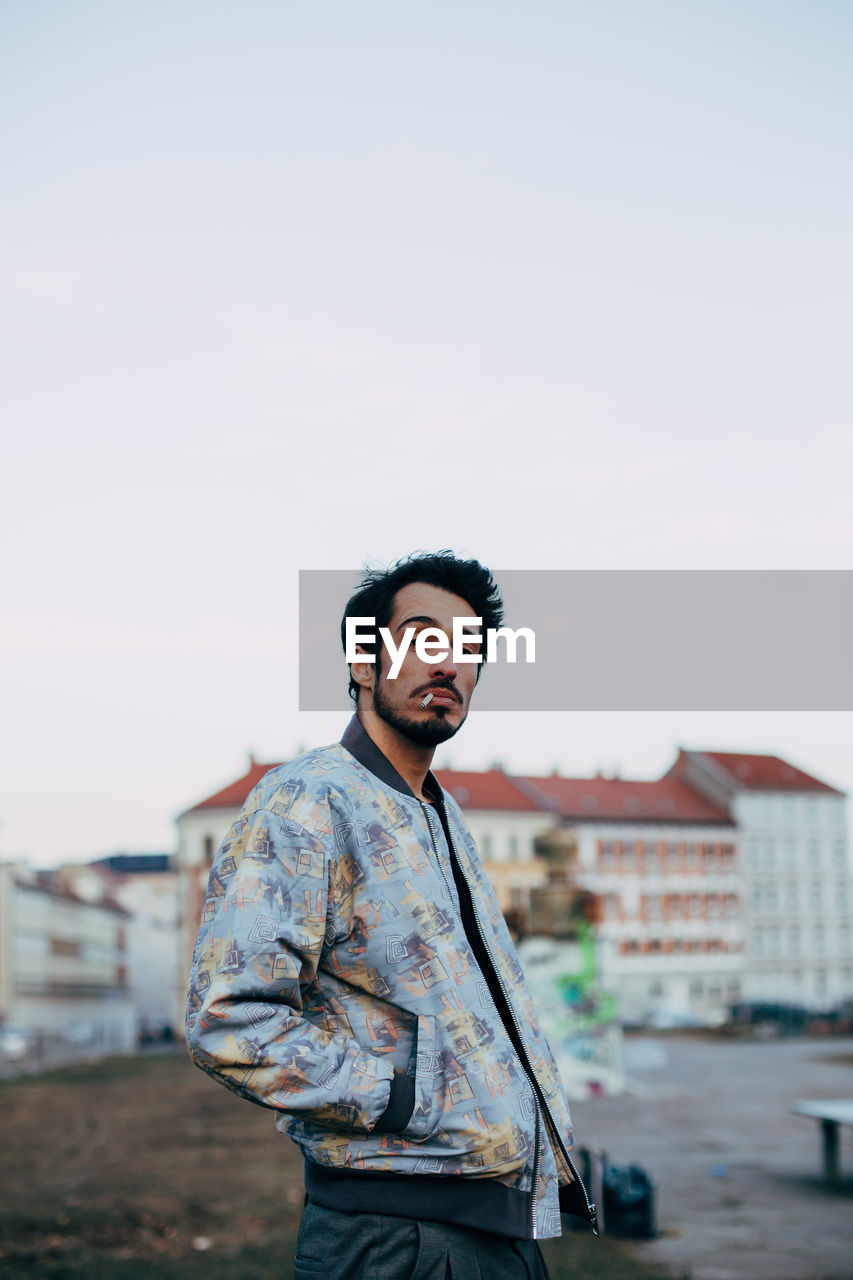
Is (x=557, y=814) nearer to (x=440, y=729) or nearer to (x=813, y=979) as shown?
(x=813, y=979)

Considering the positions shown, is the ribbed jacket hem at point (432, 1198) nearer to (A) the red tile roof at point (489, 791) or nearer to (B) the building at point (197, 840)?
(B) the building at point (197, 840)

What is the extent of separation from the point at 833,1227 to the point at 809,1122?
7.86 metres

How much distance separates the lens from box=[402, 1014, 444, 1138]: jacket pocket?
7.35ft

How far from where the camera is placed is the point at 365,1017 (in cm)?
234

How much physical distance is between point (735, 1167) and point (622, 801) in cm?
7592

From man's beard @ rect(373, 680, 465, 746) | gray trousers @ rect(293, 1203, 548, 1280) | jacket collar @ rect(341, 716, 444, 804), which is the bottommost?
gray trousers @ rect(293, 1203, 548, 1280)

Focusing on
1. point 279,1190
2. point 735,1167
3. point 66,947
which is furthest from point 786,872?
point 279,1190

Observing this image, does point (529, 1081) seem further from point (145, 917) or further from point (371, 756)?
point (145, 917)

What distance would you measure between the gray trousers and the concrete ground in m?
5.57

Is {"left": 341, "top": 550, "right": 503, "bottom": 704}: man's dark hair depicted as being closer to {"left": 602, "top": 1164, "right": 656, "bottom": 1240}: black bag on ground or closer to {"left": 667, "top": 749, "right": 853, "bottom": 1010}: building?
{"left": 602, "top": 1164, "right": 656, "bottom": 1240}: black bag on ground

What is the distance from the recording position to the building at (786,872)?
87062mm

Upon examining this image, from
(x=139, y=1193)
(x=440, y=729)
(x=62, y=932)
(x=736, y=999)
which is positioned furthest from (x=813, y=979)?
(x=440, y=729)

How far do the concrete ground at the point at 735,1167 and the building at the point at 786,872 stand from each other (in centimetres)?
6242

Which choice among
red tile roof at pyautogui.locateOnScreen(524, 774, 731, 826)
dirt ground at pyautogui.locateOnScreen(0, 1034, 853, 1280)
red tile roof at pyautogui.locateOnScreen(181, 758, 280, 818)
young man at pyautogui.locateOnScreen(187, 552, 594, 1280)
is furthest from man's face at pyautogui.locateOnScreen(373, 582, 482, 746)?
red tile roof at pyautogui.locateOnScreen(524, 774, 731, 826)
